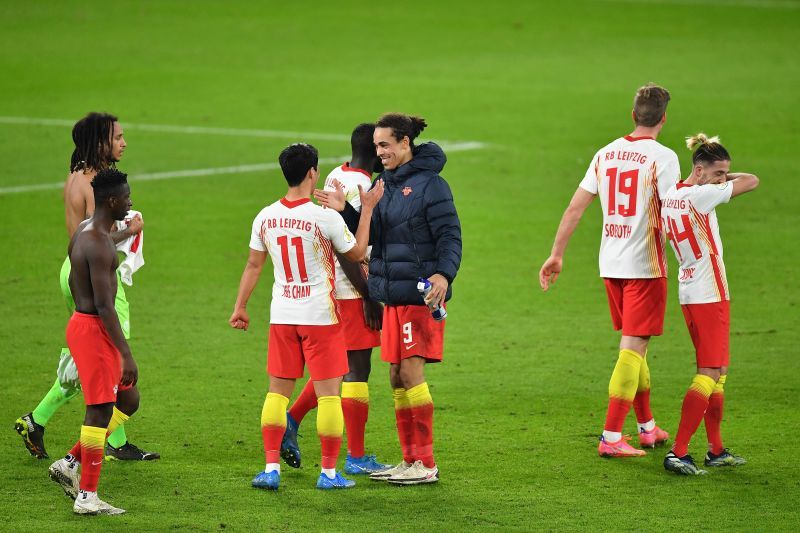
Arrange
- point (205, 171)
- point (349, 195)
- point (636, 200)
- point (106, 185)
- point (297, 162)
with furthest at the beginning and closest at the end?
point (205, 171) < point (636, 200) < point (349, 195) < point (297, 162) < point (106, 185)

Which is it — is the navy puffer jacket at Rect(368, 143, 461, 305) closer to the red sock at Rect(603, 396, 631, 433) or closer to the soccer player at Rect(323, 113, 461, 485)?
the soccer player at Rect(323, 113, 461, 485)

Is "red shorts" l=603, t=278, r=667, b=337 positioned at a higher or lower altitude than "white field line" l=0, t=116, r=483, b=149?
lower

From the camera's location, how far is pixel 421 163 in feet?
27.8

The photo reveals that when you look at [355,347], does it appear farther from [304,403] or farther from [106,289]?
[106,289]

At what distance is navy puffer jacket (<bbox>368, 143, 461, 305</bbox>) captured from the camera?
8359 mm

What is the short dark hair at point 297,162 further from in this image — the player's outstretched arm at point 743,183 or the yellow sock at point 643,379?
the yellow sock at point 643,379

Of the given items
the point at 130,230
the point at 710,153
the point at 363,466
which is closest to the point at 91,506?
the point at 130,230

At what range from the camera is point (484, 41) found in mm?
33531

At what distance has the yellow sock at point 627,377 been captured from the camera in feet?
29.8

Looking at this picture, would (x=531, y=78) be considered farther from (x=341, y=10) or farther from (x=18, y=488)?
(x=18, y=488)

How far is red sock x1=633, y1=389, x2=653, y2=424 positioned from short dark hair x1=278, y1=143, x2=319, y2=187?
2.85 meters

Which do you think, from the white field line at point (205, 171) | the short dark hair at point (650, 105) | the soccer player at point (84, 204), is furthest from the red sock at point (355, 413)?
the white field line at point (205, 171)

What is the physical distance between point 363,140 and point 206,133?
14.9 m

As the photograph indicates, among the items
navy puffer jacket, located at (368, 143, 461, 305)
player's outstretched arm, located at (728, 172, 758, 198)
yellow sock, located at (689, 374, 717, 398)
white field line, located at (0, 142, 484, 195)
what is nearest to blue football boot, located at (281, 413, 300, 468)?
navy puffer jacket, located at (368, 143, 461, 305)
